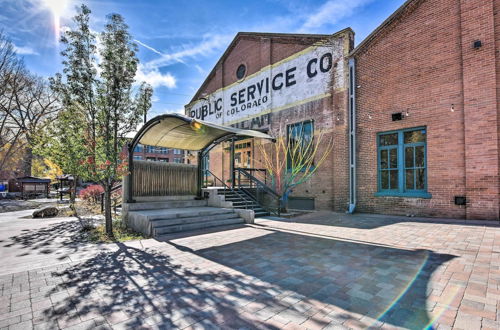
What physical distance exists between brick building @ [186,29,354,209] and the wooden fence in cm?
446

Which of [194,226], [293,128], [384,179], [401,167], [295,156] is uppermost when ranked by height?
[293,128]

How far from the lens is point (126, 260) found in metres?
4.32

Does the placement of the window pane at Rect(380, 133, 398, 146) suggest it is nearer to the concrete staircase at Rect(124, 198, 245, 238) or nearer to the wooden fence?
the concrete staircase at Rect(124, 198, 245, 238)

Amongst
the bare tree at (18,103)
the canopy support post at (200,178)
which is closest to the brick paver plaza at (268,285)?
the canopy support post at (200,178)

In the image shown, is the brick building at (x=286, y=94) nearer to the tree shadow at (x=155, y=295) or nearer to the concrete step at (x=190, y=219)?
the concrete step at (x=190, y=219)

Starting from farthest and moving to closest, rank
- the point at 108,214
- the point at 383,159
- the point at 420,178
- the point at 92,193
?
the point at 92,193 → the point at 383,159 → the point at 420,178 → the point at 108,214

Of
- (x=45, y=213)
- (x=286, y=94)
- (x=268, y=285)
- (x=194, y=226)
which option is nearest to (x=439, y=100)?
(x=286, y=94)

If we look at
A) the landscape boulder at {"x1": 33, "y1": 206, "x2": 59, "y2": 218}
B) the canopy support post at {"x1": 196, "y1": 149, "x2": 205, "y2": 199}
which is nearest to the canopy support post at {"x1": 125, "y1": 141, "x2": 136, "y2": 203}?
the canopy support post at {"x1": 196, "y1": 149, "x2": 205, "y2": 199}

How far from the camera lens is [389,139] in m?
9.12

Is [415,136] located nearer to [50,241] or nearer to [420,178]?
[420,178]

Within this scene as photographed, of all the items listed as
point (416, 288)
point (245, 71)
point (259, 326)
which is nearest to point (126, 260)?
point (259, 326)

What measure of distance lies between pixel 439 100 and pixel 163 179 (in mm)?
9569

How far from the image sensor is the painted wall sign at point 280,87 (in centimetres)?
1073

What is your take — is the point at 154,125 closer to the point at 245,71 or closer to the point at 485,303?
the point at 485,303
